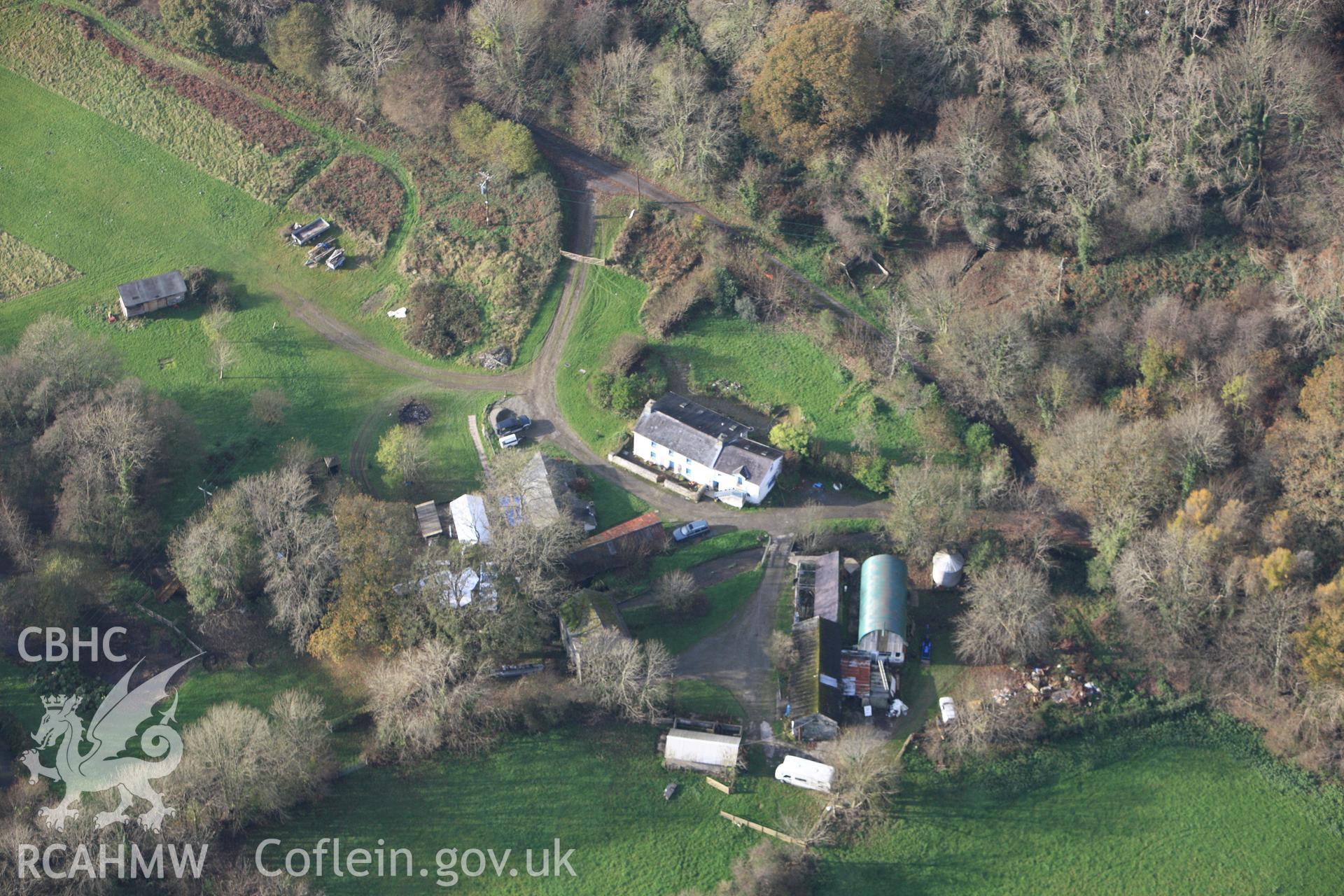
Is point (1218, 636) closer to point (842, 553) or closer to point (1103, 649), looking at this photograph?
point (1103, 649)

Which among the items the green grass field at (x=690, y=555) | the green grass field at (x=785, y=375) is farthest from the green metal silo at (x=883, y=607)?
the green grass field at (x=785, y=375)

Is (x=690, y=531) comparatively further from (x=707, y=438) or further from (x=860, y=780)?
(x=860, y=780)

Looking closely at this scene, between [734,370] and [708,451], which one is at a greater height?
[734,370]

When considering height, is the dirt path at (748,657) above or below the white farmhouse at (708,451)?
below

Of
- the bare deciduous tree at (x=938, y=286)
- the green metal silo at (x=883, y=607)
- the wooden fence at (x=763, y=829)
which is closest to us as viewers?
the wooden fence at (x=763, y=829)

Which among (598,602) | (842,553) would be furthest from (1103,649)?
(598,602)

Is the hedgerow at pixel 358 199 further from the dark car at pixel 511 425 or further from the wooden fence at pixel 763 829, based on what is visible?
the wooden fence at pixel 763 829

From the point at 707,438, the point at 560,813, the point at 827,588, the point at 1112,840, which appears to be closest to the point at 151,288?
the point at 707,438
